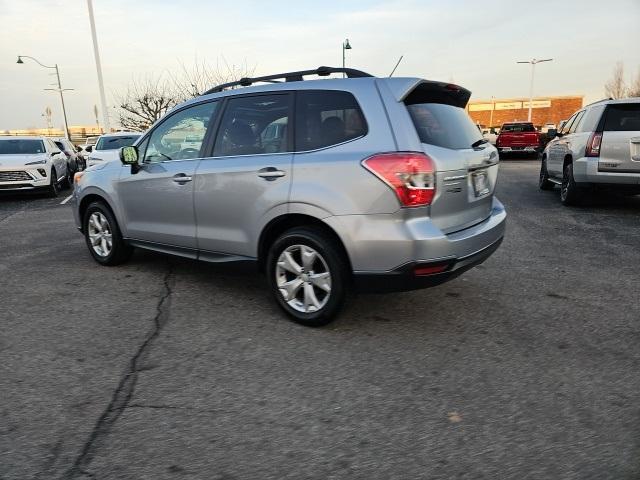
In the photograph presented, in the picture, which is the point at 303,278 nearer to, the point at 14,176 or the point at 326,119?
the point at 326,119

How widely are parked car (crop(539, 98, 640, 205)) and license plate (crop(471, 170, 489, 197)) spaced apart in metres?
5.03

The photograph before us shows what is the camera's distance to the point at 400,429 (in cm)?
253

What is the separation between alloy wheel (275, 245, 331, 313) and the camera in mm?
3691

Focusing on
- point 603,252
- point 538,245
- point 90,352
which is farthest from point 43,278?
point 603,252

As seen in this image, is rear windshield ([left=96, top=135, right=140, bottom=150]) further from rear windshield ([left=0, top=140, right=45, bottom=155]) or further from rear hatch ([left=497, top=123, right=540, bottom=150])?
rear hatch ([left=497, top=123, right=540, bottom=150])

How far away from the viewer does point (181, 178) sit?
4.52 meters

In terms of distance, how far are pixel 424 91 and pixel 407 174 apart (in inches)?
33.1

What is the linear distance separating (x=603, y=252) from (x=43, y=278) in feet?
20.7

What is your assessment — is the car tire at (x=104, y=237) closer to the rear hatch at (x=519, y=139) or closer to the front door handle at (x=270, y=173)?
the front door handle at (x=270, y=173)

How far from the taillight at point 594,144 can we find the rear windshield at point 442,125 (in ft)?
16.2

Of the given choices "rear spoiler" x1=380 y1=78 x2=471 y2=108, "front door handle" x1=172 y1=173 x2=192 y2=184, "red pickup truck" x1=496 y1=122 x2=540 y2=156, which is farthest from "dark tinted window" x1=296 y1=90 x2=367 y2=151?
"red pickup truck" x1=496 y1=122 x2=540 y2=156

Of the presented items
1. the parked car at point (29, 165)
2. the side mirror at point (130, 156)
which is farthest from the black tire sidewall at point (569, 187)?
the parked car at point (29, 165)

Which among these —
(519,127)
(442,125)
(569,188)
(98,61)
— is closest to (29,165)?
(442,125)

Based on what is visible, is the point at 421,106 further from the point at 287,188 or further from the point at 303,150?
the point at 287,188
